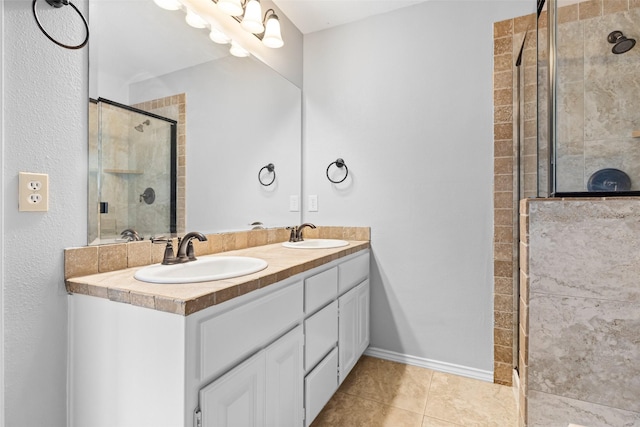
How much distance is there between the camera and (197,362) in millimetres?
829

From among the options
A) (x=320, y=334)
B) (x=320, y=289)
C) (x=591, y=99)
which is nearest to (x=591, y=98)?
(x=591, y=99)

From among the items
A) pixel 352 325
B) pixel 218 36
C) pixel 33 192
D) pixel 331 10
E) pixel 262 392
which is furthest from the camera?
pixel 331 10

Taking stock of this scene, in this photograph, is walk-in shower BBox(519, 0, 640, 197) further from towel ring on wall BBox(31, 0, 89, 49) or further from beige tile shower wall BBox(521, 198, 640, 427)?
towel ring on wall BBox(31, 0, 89, 49)

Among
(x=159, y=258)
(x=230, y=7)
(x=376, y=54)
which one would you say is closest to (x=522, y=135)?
(x=376, y=54)

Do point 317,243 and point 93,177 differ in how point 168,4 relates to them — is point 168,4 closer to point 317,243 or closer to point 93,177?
point 93,177

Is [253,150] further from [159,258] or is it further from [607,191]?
[607,191]

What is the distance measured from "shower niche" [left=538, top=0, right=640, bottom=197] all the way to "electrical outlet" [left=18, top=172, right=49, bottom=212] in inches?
68.0

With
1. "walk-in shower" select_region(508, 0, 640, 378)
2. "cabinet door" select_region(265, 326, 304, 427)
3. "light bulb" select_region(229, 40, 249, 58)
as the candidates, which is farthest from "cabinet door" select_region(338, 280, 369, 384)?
"light bulb" select_region(229, 40, 249, 58)

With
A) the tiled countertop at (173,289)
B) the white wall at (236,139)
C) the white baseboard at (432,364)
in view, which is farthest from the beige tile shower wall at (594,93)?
the white wall at (236,139)

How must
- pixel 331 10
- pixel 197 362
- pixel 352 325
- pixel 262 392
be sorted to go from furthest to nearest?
pixel 331 10 < pixel 352 325 < pixel 262 392 < pixel 197 362

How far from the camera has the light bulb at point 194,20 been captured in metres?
1.50

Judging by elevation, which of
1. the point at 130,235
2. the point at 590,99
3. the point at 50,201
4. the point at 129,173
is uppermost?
the point at 590,99

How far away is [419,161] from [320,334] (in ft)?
4.14

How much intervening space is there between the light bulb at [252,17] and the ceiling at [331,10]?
0.40m
